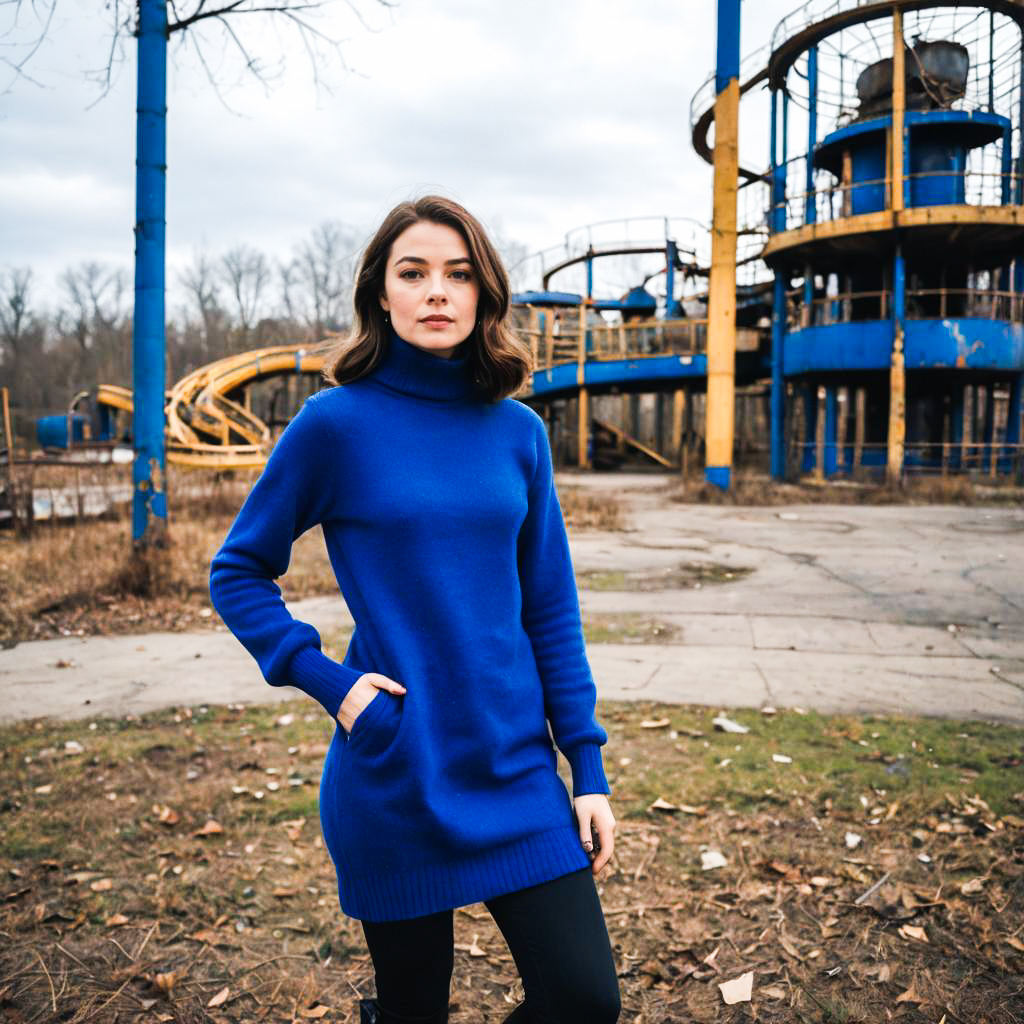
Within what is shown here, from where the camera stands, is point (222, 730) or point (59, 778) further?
point (222, 730)

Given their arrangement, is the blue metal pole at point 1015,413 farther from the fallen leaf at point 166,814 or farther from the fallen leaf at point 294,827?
the fallen leaf at point 166,814

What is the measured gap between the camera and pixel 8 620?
680 centimetres

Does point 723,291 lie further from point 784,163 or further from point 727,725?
point 727,725

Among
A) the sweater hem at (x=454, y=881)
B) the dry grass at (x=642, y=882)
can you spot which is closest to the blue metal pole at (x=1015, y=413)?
the dry grass at (x=642, y=882)

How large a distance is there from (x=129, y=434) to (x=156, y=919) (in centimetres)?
2887

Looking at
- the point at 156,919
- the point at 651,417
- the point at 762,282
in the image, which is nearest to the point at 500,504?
the point at 156,919

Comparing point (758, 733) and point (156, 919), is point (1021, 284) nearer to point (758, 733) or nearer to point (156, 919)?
point (758, 733)

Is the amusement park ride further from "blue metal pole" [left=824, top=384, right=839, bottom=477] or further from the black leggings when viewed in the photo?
the black leggings

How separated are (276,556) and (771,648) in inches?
195

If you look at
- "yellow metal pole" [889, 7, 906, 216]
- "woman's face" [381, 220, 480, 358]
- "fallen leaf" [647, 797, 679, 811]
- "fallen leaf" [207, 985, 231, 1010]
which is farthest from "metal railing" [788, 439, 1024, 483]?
"woman's face" [381, 220, 480, 358]

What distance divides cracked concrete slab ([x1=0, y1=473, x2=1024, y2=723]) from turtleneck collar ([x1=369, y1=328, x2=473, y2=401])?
3.56m

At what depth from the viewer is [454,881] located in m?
1.51

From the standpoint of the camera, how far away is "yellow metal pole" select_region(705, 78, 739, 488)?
18.2 metres

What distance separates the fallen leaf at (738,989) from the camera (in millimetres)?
2453
